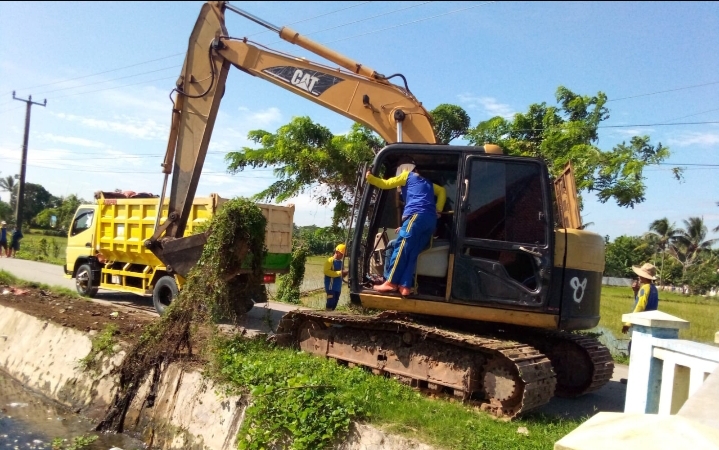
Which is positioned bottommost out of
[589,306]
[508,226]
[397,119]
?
[589,306]

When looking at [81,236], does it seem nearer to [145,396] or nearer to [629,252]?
[145,396]

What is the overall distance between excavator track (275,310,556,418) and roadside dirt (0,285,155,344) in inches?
99.0

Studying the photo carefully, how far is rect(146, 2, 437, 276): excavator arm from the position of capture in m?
7.38

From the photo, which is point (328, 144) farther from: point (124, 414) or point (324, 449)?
point (324, 449)

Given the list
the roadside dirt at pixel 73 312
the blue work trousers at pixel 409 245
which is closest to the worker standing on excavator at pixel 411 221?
the blue work trousers at pixel 409 245

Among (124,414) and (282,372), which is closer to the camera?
(282,372)

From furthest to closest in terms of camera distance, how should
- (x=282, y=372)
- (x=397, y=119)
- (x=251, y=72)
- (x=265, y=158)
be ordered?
(x=265, y=158), (x=251, y=72), (x=397, y=119), (x=282, y=372)

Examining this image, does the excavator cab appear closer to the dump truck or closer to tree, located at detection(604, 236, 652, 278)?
the dump truck

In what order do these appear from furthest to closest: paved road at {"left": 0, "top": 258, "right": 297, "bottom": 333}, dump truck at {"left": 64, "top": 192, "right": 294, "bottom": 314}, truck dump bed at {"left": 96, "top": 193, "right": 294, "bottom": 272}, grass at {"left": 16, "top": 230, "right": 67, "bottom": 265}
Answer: grass at {"left": 16, "top": 230, "right": 67, "bottom": 265} < truck dump bed at {"left": 96, "top": 193, "right": 294, "bottom": 272} < dump truck at {"left": 64, "top": 192, "right": 294, "bottom": 314} < paved road at {"left": 0, "top": 258, "right": 297, "bottom": 333}

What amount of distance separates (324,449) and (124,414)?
2847 millimetres

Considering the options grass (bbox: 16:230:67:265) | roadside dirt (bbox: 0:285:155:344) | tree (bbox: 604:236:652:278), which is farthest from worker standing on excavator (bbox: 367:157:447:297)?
tree (bbox: 604:236:652:278)

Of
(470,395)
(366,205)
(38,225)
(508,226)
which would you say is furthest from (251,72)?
(38,225)

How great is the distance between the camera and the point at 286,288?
15.4 metres

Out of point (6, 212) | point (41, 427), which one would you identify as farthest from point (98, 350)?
point (6, 212)
